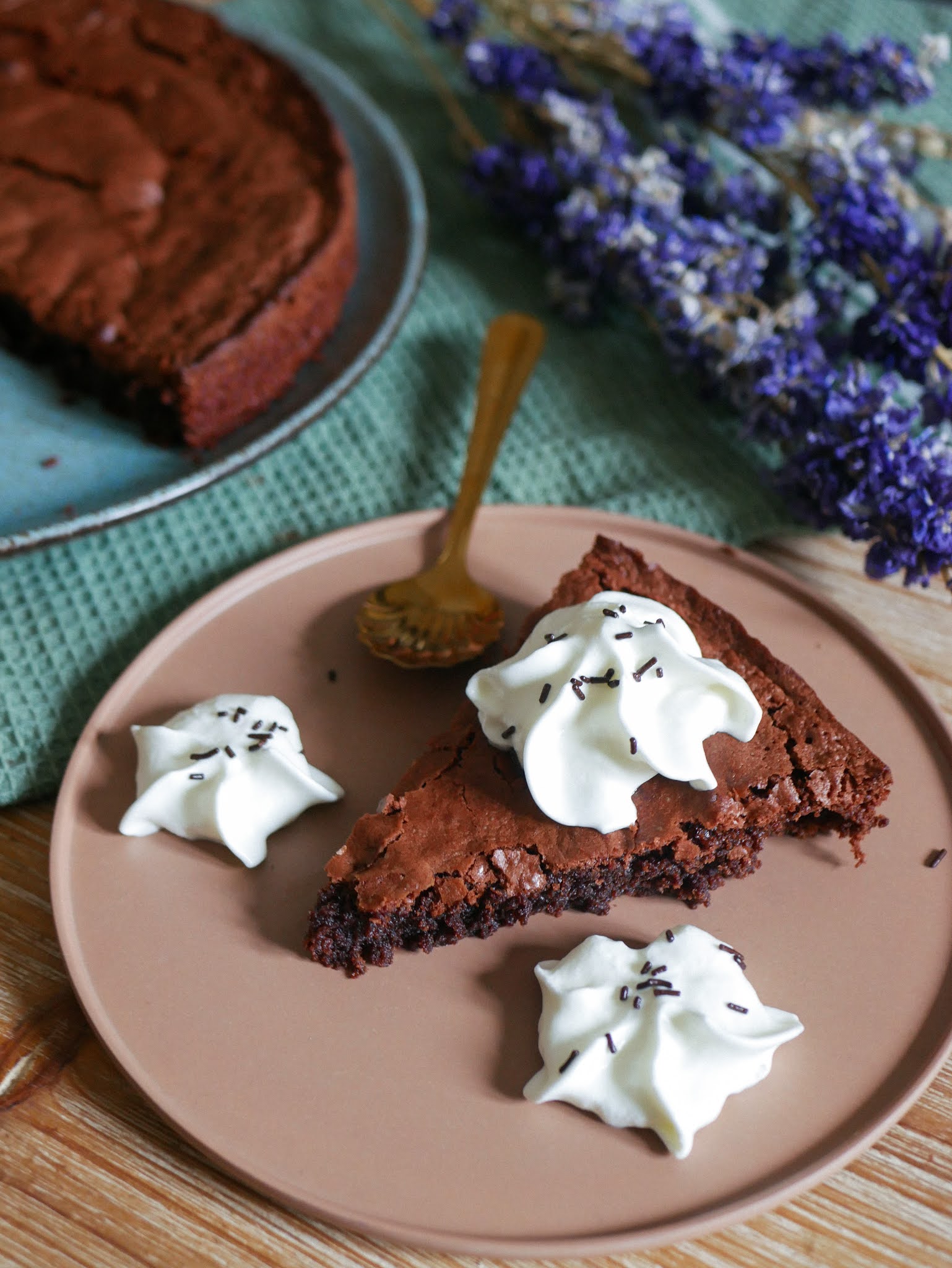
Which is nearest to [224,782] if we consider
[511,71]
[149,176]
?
[149,176]

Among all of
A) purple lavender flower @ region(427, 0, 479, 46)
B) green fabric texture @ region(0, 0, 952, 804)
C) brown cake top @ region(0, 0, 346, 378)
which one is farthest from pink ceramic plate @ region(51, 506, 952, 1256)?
purple lavender flower @ region(427, 0, 479, 46)

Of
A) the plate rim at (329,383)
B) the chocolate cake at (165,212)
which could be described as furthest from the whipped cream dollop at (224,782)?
the chocolate cake at (165,212)

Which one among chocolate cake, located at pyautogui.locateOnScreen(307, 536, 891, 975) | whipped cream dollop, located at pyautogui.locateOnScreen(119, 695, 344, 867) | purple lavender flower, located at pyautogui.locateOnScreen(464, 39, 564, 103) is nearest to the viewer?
chocolate cake, located at pyautogui.locateOnScreen(307, 536, 891, 975)

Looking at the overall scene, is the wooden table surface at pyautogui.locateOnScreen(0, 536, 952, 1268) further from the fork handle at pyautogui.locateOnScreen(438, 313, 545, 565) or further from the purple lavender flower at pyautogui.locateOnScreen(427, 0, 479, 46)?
the purple lavender flower at pyautogui.locateOnScreen(427, 0, 479, 46)

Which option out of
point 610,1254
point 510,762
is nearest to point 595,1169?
point 610,1254

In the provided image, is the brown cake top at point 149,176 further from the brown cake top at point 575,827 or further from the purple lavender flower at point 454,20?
the brown cake top at point 575,827

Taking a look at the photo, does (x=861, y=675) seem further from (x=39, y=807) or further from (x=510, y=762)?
(x=39, y=807)

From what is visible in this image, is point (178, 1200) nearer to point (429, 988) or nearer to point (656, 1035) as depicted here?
point (429, 988)

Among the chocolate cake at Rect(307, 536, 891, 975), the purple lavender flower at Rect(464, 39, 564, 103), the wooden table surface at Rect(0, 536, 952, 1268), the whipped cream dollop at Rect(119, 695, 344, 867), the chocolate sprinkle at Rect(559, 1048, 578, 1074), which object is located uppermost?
the purple lavender flower at Rect(464, 39, 564, 103)
